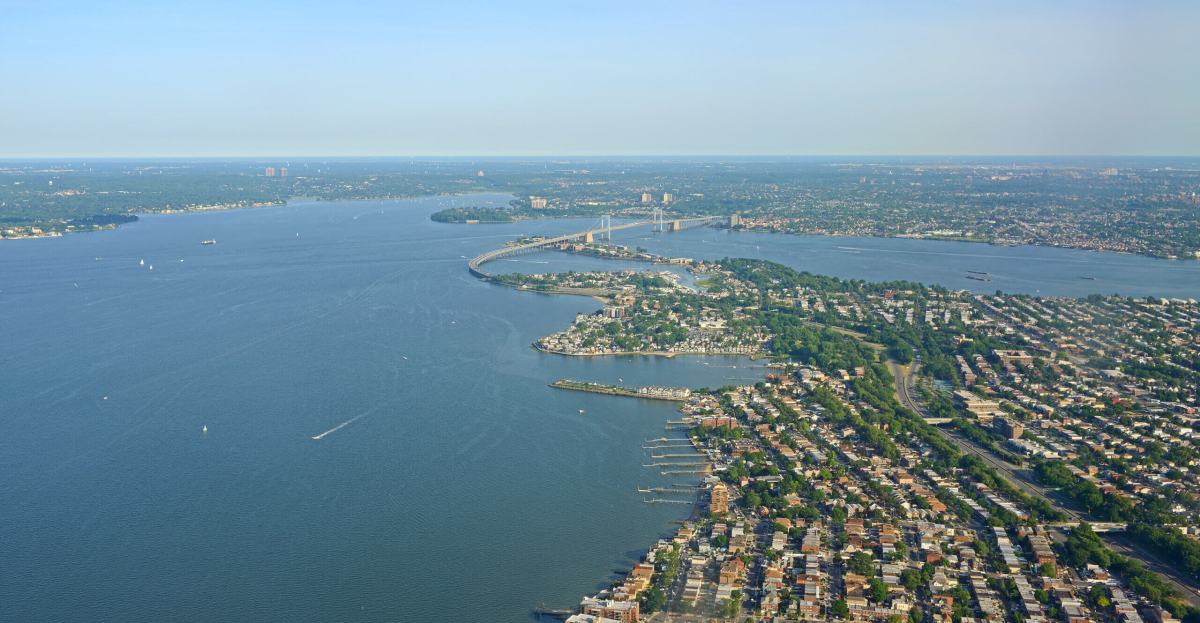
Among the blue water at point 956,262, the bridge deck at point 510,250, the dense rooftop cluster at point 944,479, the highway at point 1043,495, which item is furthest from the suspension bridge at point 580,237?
the highway at point 1043,495

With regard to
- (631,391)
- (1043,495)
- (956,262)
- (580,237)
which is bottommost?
(1043,495)

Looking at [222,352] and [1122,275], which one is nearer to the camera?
Answer: [222,352]

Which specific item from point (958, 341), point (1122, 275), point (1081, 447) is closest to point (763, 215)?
point (1122, 275)

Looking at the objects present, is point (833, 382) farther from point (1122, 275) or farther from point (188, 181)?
point (188, 181)

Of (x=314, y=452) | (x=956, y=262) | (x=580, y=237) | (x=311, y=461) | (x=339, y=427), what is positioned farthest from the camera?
(x=580, y=237)

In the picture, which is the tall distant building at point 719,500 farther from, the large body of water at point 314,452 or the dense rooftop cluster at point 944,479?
the large body of water at point 314,452

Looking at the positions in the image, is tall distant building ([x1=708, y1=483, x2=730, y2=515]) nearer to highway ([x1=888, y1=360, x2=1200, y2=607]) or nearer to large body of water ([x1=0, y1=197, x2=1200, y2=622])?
large body of water ([x1=0, y1=197, x2=1200, y2=622])

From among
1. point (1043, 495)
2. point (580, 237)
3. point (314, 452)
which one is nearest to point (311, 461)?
point (314, 452)

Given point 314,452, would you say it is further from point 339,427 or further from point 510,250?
point 510,250
